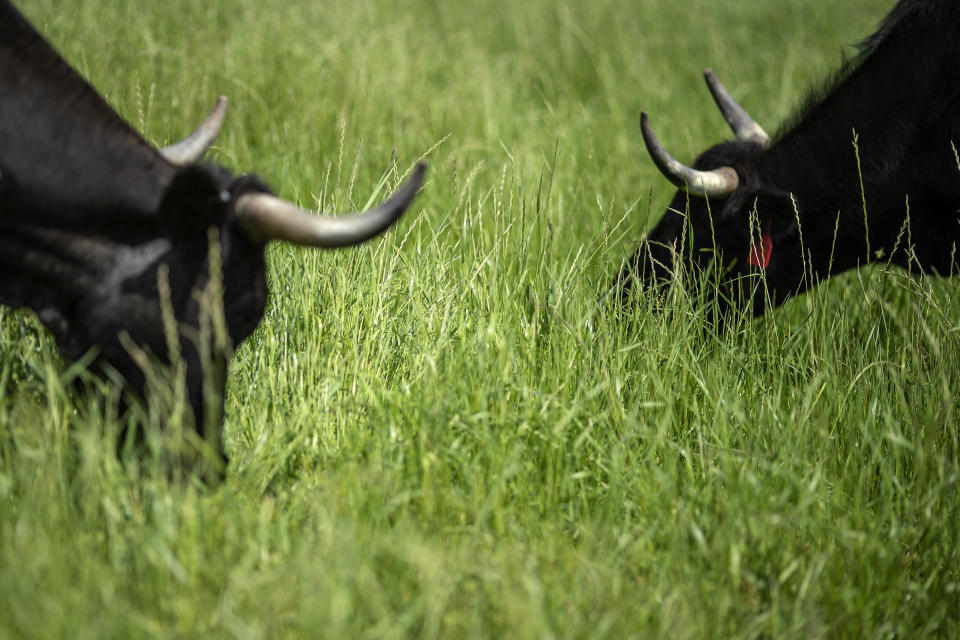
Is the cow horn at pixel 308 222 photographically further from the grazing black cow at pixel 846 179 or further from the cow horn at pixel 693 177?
the grazing black cow at pixel 846 179

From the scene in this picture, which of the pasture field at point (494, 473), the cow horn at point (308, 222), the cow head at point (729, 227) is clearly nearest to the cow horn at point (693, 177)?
the cow head at point (729, 227)

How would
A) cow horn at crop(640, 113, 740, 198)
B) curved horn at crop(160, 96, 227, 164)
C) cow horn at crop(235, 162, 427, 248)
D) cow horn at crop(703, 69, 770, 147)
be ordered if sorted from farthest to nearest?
cow horn at crop(703, 69, 770, 147), cow horn at crop(640, 113, 740, 198), curved horn at crop(160, 96, 227, 164), cow horn at crop(235, 162, 427, 248)

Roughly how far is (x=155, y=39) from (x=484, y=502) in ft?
14.3

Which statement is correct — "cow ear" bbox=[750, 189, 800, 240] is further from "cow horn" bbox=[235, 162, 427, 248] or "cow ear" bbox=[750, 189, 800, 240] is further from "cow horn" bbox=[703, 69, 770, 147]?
"cow horn" bbox=[235, 162, 427, 248]

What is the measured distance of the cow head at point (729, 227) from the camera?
359 centimetres

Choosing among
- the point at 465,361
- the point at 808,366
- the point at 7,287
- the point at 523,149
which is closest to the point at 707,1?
the point at 523,149

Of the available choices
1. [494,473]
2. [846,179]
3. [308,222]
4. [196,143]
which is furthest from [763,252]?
[196,143]

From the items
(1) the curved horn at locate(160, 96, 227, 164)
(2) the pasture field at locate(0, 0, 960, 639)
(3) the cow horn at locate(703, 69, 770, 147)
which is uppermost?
(1) the curved horn at locate(160, 96, 227, 164)

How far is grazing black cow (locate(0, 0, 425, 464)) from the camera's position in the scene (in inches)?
88.9

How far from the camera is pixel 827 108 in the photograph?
386 centimetres

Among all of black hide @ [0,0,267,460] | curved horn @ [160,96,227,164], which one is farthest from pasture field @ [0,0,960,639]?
curved horn @ [160,96,227,164]

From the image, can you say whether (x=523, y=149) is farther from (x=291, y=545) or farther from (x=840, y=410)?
(x=291, y=545)

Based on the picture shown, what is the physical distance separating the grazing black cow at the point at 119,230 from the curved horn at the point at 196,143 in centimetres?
40

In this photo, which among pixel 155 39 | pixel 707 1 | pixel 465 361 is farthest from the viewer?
pixel 707 1
